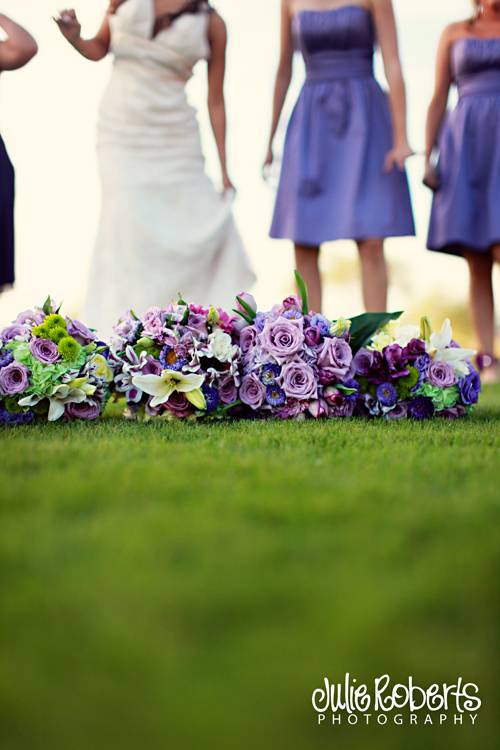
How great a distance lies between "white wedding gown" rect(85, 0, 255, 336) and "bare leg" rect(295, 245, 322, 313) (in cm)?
38

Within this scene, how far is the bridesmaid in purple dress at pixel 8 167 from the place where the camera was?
361cm

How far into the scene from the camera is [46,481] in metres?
1.65

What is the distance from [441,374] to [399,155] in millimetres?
2086

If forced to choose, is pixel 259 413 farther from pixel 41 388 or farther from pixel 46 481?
pixel 46 481

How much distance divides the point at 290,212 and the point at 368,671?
4404 mm

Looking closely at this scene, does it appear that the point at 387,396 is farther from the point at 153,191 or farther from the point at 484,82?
the point at 484,82

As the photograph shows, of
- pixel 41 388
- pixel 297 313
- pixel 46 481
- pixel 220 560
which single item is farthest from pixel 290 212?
pixel 220 560

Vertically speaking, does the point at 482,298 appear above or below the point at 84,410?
above

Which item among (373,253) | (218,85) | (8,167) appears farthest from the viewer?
(218,85)

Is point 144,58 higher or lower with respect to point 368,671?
higher

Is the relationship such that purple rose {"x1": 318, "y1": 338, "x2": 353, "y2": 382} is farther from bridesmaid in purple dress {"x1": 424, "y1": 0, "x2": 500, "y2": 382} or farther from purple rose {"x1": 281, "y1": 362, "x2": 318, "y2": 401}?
bridesmaid in purple dress {"x1": 424, "y1": 0, "x2": 500, "y2": 382}

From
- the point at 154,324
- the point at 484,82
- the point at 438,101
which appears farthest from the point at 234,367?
the point at 484,82

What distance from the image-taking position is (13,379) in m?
2.97

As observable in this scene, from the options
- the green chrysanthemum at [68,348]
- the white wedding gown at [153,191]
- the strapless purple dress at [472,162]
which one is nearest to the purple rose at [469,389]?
the green chrysanthemum at [68,348]
